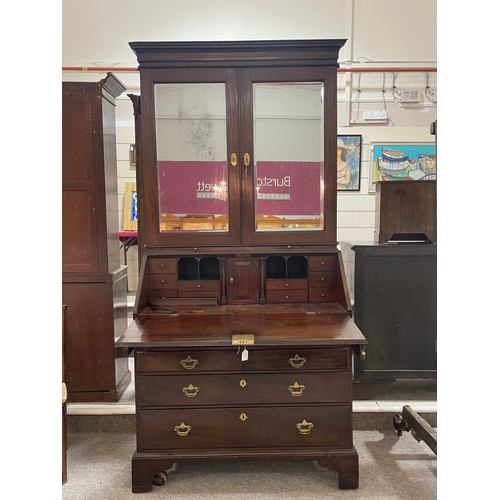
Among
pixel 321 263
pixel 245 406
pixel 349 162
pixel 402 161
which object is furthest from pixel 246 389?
pixel 402 161

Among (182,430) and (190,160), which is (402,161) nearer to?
(190,160)

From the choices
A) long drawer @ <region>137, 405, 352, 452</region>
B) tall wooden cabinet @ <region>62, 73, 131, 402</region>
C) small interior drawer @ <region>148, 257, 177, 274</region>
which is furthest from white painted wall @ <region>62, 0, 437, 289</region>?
long drawer @ <region>137, 405, 352, 452</region>

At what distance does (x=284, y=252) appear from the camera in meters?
2.43

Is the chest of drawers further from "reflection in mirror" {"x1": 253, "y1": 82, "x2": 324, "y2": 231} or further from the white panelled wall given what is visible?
the white panelled wall

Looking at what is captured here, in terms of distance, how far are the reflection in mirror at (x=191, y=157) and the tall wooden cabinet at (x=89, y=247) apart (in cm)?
43

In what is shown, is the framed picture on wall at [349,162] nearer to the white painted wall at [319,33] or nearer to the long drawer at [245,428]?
the white painted wall at [319,33]

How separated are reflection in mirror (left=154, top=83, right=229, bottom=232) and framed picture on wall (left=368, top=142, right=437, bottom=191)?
1.78 meters

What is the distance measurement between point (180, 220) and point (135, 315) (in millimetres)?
541

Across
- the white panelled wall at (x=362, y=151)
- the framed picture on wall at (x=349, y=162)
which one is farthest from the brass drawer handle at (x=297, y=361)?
the framed picture on wall at (x=349, y=162)

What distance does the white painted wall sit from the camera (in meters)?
3.62

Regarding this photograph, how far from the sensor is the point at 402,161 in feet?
12.5

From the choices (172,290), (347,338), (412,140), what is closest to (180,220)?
(172,290)
